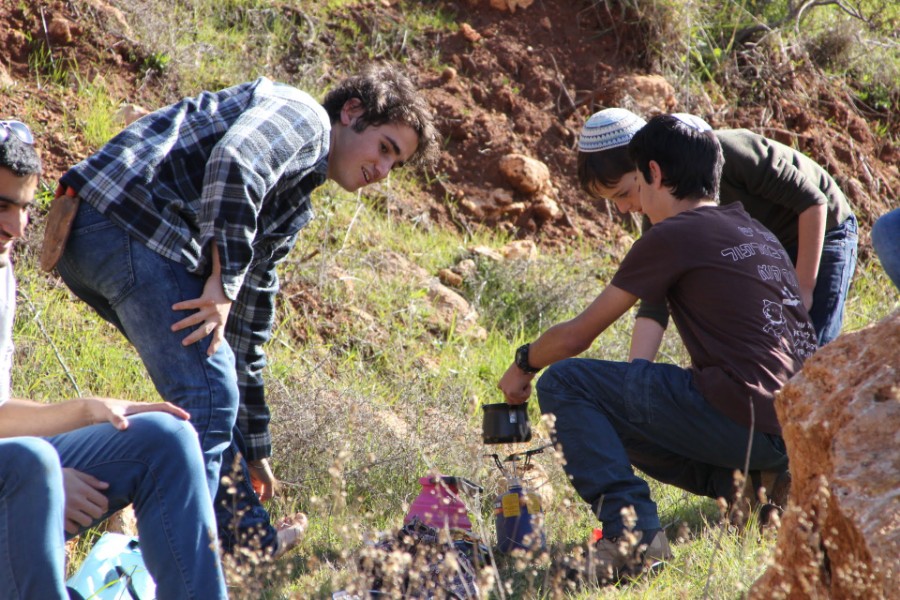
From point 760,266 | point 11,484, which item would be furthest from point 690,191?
point 11,484

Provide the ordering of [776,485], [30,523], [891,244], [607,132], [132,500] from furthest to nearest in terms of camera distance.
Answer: [607,132]
[776,485]
[891,244]
[132,500]
[30,523]

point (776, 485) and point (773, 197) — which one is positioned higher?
point (773, 197)

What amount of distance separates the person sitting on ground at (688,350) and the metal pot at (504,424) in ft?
0.36

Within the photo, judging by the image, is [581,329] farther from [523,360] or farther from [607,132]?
[607,132]

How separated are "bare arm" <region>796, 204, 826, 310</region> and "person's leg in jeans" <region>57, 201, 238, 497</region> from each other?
2469mm

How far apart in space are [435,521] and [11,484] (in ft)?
5.00

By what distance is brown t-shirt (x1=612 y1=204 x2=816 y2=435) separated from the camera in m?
3.16

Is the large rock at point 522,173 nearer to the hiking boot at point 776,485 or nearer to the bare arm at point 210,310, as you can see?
the hiking boot at point 776,485

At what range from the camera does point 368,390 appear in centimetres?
493

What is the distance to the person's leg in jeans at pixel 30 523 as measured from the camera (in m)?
2.18

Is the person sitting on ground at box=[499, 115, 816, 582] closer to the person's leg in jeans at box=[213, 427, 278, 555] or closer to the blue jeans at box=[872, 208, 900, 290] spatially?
the blue jeans at box=[872, 208, 900, 290]

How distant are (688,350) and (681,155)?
663mm

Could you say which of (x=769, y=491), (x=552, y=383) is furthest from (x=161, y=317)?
(x=769, y=491)

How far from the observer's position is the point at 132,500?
2.49m
